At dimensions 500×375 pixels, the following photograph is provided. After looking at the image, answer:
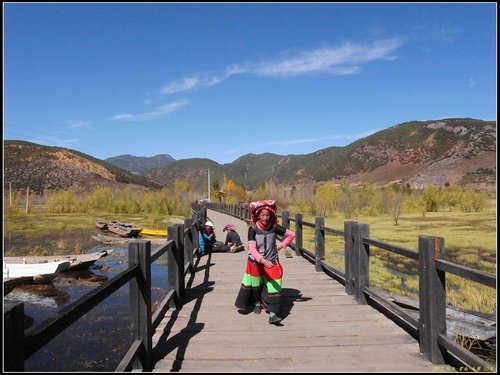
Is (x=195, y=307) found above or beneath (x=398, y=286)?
above

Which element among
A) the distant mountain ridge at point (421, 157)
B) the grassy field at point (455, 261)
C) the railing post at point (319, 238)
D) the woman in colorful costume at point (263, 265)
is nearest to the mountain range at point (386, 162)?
the distant mountain ridge at point (421, 157)

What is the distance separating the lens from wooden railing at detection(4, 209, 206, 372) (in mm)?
1960

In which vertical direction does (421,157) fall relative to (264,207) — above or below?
above

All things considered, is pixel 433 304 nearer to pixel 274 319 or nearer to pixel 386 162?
pixel 274 319

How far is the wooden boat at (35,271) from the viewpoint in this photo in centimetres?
1311

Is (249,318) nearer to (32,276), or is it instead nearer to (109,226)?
(32,276)

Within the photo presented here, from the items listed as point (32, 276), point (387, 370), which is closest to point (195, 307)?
point (387, 370)

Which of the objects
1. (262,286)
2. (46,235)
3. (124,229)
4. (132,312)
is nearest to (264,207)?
(262,286)

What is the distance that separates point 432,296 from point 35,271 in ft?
41.2

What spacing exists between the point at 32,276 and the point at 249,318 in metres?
10.3

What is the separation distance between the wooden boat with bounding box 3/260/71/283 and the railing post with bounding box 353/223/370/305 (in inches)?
416

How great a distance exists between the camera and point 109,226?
1159 inches

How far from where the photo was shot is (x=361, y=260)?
19.4 ft

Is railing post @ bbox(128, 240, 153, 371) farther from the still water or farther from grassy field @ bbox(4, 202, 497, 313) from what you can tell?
grassy field @ bbox(4, 202, 497, 313)
